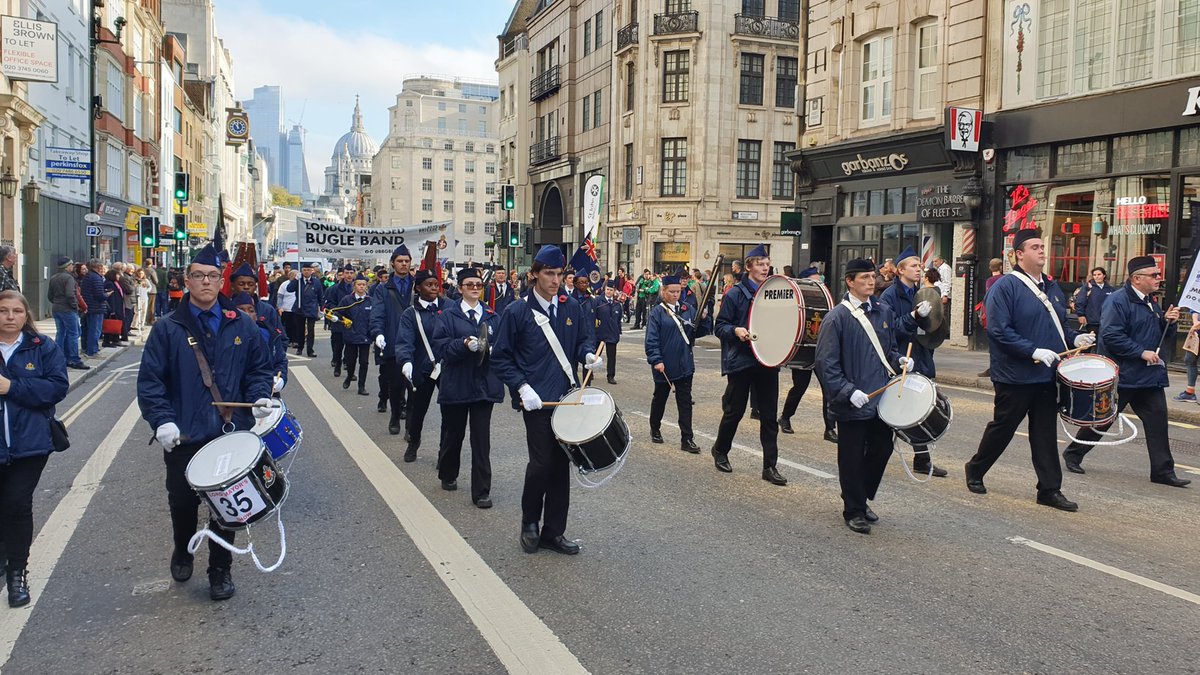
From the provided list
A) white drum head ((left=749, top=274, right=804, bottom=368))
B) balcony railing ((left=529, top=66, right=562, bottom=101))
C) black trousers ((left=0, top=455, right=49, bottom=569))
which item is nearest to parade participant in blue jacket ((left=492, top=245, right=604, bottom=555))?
white drum head ((left=749, top=274, right=804, bottom=368))

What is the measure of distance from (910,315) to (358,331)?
8.61m

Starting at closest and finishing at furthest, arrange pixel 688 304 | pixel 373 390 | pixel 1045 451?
pixel 1045 451 < pixel 688 304 < pixel 373 390

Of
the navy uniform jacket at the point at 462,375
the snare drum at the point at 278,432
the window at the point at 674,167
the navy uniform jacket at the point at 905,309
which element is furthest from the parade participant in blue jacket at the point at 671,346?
the window at the point at 674,167

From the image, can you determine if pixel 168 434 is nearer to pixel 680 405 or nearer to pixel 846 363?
pixel 846 363

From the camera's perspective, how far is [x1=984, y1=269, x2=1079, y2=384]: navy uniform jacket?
7297 mm

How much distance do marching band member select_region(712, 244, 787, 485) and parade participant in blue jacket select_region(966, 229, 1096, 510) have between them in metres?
1.73

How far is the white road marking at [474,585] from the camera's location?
4441 mm

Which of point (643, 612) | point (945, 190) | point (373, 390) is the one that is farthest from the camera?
point (945, 190)

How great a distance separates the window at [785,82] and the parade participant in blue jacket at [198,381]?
37942 mm

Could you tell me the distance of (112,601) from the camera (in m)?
5.21

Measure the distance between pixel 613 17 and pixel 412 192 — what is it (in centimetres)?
7806

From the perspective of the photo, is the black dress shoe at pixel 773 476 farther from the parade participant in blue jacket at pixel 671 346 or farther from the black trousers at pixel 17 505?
the black trousers at pixel 17 505

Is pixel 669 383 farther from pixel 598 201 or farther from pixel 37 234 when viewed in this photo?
pixel 37 234

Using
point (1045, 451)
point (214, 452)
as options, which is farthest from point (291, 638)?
point (1045, 451)
